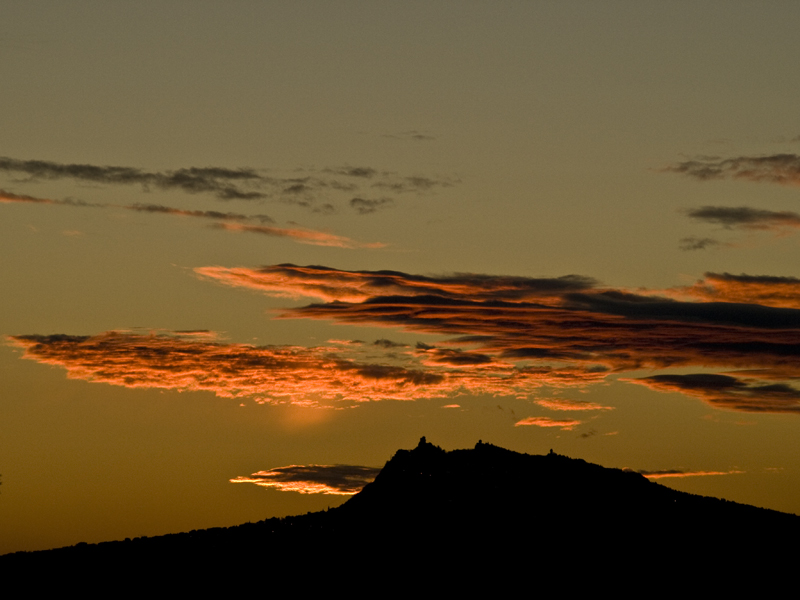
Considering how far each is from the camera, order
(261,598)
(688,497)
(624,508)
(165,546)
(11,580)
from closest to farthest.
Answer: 1. (261,598)
2. (11,580)
3. (165,546)
4. (624,508)
5. (688,497)

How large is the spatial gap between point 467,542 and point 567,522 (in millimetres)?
14891

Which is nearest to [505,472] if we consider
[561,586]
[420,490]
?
[420,490]

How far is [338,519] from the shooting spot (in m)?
139

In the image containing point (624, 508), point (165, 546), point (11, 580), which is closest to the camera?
point (11, 580)

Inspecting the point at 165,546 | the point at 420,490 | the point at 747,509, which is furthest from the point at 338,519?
the point at 747,509

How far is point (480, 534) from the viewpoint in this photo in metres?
124

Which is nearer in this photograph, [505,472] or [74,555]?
[74,555]

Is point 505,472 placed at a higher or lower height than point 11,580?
higher

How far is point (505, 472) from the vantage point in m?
144

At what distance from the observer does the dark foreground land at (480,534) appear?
386 ft

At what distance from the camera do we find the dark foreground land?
386ft

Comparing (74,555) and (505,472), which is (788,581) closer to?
(505,472)

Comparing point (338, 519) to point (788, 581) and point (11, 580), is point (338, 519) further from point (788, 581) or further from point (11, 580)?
point (788, 581)

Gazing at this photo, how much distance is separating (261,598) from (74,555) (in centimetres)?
2830
